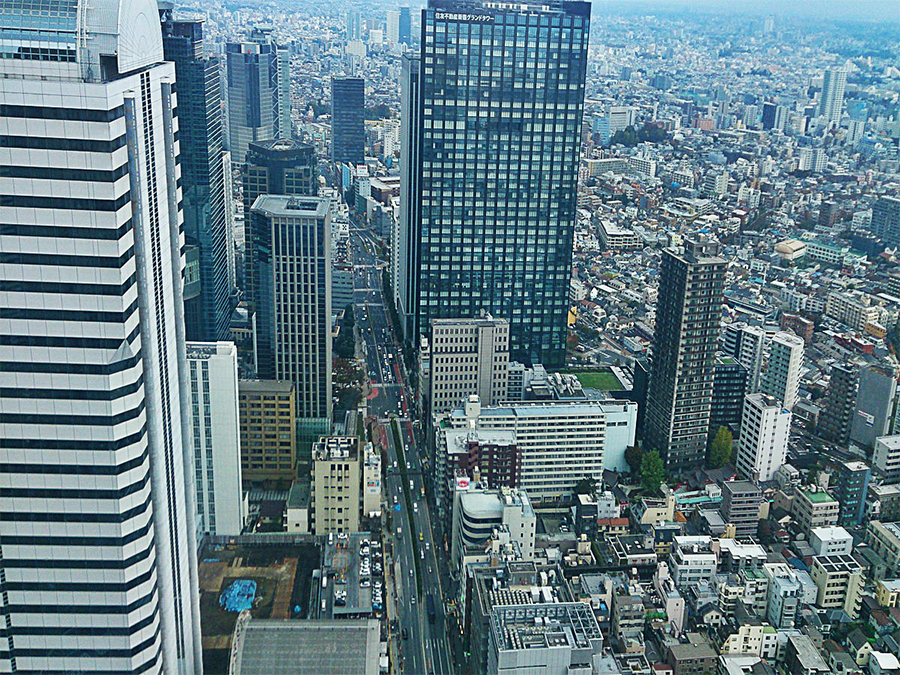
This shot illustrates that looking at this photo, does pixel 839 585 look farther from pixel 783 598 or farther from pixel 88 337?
pixel 88 337

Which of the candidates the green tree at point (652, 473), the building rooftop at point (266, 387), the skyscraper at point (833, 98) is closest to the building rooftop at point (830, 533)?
the green tree at point (652, 473)

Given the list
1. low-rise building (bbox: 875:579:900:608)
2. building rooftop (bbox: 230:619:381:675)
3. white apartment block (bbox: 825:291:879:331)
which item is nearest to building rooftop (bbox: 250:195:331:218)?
building rooftop (bbox: 230:619:381:675)

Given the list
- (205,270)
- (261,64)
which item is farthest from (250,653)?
(261,64)

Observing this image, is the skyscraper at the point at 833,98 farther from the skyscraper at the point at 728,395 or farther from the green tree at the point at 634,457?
the green tree at the point at 634,457

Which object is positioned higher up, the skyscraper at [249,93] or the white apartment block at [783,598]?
the skyscraper at [249,93]

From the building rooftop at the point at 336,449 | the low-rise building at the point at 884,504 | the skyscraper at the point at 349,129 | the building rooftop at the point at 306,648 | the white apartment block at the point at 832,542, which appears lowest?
the low-rise building at the point at 884,504

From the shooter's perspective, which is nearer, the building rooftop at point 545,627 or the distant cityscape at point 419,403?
the distant cityscape at point 419,403

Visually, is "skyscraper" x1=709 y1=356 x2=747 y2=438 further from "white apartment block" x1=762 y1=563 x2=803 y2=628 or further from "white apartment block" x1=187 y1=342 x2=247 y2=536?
"white apartment block" x1=187 y1=342 x2=247 y2=536
